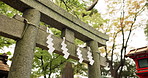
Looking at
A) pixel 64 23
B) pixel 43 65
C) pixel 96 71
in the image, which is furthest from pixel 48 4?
pixel 43 65

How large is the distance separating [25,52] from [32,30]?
1.55 ft

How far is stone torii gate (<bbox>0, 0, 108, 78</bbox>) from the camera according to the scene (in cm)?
206

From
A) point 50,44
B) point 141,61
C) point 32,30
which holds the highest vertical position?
point 32,30

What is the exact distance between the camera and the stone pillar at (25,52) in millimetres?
2012

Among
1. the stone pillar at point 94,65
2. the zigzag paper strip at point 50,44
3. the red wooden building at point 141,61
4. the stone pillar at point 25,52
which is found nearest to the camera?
the stone pillar at point 25,52

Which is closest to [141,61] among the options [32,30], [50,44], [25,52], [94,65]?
[94,65]

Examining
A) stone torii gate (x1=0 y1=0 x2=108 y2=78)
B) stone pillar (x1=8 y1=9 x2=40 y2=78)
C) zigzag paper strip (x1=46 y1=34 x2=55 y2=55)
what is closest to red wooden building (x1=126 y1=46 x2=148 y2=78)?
stone torii gate (x1=0 y1=0 x2=108 y2=78)

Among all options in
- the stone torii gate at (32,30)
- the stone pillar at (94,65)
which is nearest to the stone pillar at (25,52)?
the stone torii gate at (32,30)

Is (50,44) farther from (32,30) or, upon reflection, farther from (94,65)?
(94,65)

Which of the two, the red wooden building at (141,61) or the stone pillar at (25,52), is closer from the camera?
the stone pillar at (25,52)

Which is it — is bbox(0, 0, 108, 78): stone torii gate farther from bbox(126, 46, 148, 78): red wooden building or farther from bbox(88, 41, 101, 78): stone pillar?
bbox(126, 46, 148, 78): red wooden building

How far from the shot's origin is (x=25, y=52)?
7.01ft

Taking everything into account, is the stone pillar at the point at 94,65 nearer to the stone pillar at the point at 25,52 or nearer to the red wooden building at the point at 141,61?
the stone pillar at the point at 25,52

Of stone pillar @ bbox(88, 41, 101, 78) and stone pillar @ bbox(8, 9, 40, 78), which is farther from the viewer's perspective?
stone pillar @ bbox(88, 41, 101, 78)
